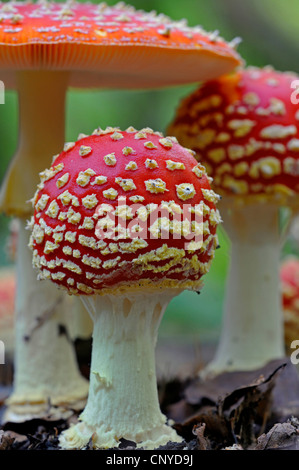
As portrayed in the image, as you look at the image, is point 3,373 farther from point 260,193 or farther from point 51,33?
point 51,33

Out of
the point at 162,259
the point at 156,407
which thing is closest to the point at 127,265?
the point at 162,259

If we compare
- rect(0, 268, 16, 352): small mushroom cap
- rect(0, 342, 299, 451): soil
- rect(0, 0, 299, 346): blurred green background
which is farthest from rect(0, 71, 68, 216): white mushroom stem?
rect(0, 0, 299, 346): blurred green background

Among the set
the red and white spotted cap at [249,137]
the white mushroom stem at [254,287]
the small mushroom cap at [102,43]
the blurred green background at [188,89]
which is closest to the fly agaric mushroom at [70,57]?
the small mushroom cap at [102,43]

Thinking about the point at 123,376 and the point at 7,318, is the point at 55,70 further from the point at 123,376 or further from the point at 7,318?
the point at 7,318

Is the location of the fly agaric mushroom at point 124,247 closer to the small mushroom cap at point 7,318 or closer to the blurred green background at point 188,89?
the small mushroom cap at point 7,318

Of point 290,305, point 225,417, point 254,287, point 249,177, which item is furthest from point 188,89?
point 225,417

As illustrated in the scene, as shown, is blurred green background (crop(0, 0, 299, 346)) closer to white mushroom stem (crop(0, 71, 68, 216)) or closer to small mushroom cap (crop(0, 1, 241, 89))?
white mushroom stem (crop(0, 71, 68, 216))
